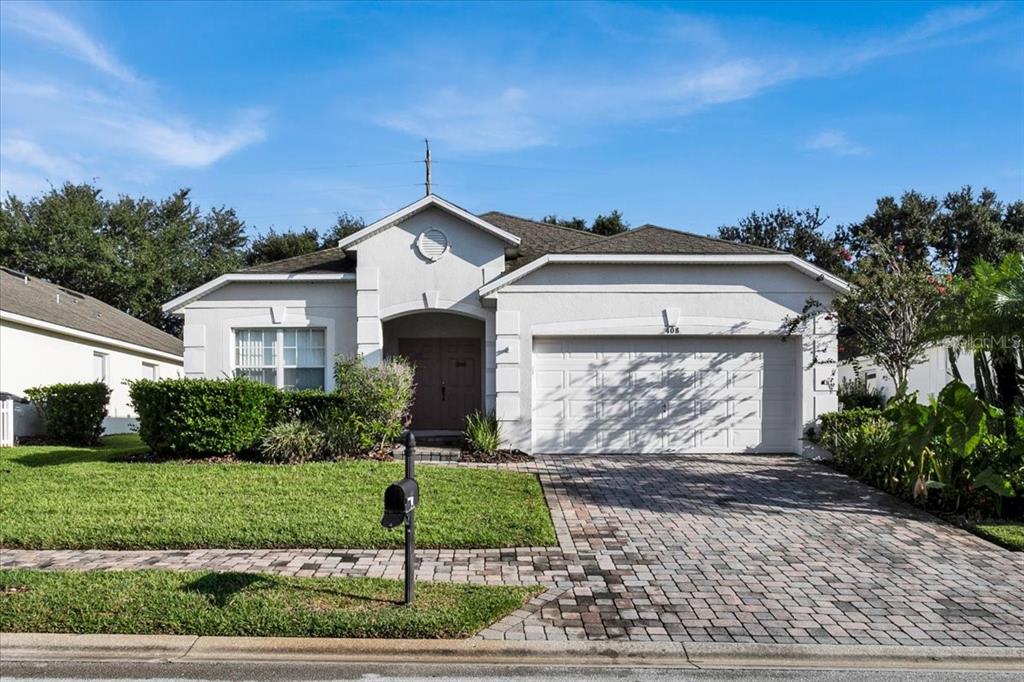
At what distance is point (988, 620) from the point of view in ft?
18.5

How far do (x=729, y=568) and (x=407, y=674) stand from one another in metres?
3.42

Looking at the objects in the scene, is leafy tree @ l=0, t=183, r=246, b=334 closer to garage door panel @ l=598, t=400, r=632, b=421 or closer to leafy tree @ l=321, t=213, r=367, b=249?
leafy tree @ l=321, t=213, r=367, b=249

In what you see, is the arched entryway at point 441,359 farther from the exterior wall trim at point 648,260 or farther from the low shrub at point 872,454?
the low shrub at point 872,454

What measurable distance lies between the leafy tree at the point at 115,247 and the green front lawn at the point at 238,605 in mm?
33275

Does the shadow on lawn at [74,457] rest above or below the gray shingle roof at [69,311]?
below

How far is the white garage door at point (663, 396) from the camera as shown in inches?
555

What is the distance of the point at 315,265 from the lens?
52.0 feet

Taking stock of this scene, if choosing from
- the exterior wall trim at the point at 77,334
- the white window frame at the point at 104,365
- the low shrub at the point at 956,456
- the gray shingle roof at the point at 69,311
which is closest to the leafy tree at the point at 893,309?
the low shrub at the point at 956,456

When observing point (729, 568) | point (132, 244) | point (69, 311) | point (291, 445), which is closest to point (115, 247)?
point (132, 244)

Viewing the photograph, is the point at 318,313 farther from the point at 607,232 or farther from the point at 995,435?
the point at 607,232

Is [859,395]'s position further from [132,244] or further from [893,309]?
[132,244]

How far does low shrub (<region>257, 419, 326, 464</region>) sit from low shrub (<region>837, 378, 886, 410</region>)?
11334 millimetres

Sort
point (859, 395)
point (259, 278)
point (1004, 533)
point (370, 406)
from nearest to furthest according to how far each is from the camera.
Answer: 1. point (1004, 533)
2. point (370, 406)
3. point (259, 278)
4. point (859, 395)

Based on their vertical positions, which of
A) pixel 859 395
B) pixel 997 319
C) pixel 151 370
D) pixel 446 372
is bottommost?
pixel 859 395
